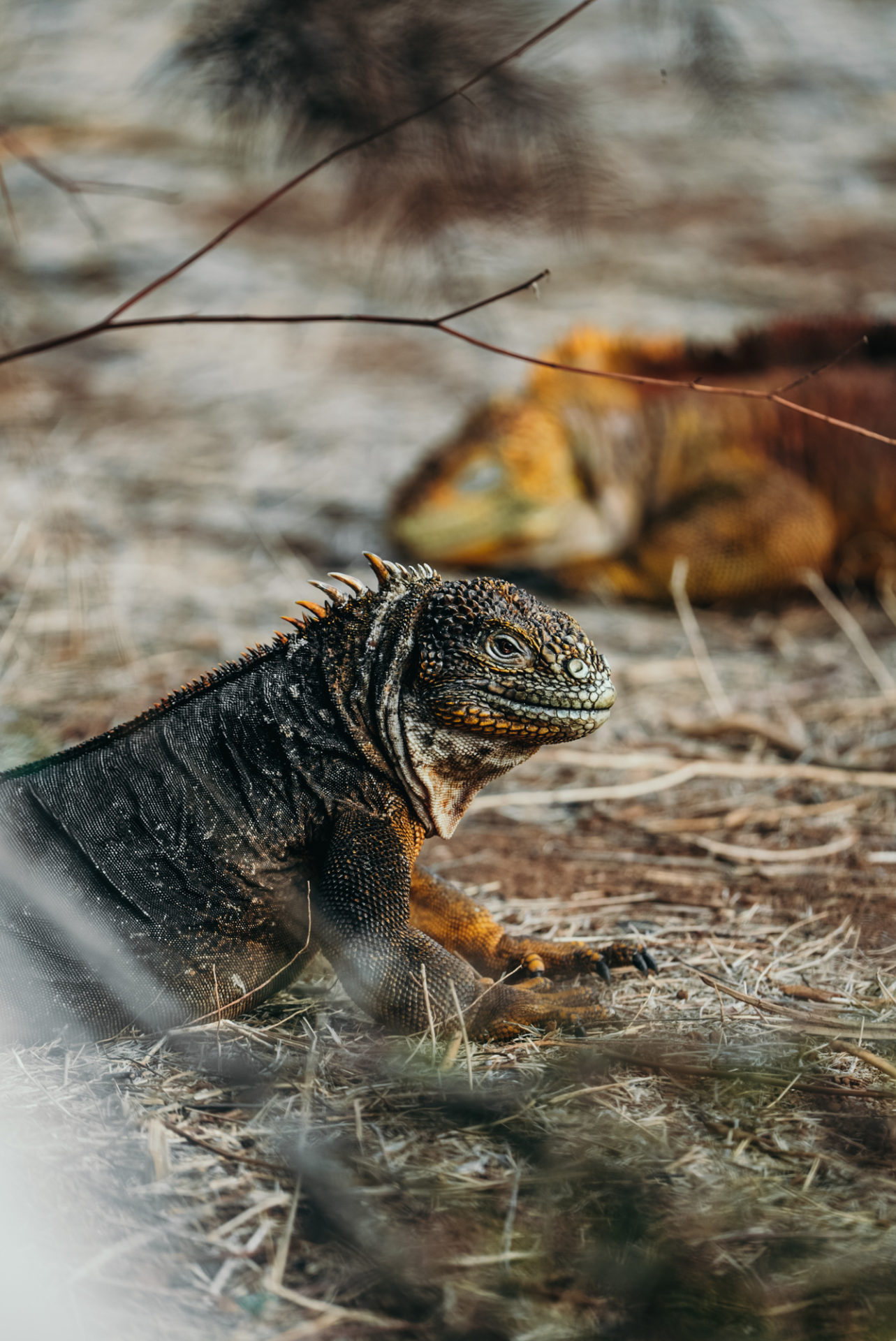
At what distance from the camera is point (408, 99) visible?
3.44m

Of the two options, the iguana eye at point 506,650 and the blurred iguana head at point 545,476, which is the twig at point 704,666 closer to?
the blurred iguana head at point 545,476

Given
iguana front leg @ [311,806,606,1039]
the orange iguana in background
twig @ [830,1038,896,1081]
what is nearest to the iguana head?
iguana front leg @ [311,806,606,1039]

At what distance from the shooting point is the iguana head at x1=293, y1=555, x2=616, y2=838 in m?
2.98

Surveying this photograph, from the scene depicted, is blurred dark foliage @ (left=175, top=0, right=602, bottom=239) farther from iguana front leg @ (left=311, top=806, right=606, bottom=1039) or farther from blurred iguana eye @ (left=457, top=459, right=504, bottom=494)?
blurred iguana eye @ (left=457, top=459, right=504, bottom=494)

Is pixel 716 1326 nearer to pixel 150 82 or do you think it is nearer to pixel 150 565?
pixel 150 82

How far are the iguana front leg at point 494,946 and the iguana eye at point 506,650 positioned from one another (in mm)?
709

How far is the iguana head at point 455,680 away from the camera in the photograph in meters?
2.98

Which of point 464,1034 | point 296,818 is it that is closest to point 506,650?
point 296,818

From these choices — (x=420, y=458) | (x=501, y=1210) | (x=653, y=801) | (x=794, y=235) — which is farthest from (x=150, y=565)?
(x=794, y=235)

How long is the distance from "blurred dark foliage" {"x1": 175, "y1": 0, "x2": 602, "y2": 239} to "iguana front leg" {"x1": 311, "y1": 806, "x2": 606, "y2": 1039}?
1.98 m

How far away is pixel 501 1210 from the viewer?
6.96ft

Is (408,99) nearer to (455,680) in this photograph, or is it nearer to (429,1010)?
(455,680)

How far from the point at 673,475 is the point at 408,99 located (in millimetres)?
5018

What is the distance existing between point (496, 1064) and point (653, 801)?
2.26 m
